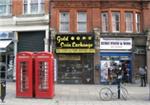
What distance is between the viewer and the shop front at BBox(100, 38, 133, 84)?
3950 cm

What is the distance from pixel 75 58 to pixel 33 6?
246 inches

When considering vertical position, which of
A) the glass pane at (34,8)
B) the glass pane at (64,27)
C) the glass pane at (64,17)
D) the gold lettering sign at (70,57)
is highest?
the glass pane at (34,8)

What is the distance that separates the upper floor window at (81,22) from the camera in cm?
4028

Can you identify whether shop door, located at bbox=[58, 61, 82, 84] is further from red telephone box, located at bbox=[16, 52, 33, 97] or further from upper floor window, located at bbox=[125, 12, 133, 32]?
red telephone box, located at bbox=[16, 52, 33, 97]

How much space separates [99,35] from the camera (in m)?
39.4

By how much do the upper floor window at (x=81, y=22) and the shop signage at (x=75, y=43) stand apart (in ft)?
3.13

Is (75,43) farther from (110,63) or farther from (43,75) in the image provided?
(43,75)

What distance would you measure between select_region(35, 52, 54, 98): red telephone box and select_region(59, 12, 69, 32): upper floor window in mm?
14655

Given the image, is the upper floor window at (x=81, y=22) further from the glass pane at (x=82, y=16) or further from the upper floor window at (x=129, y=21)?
the upper floor window at (x=129, y=21)

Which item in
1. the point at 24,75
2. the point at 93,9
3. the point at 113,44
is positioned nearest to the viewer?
the point at 24,75

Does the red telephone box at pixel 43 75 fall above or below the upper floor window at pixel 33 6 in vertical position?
below

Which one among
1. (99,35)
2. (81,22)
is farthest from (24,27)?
(99,35)

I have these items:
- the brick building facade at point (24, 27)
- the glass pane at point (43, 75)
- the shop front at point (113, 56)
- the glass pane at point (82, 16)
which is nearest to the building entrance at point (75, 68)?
the shop front at point (113, 56)

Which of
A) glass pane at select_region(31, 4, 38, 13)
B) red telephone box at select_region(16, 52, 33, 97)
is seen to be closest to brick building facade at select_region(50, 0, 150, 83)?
glass pane at select_region(31, 4, 38, 13)
